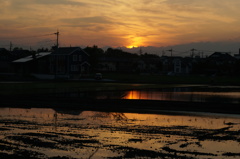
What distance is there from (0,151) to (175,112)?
14.5 meters

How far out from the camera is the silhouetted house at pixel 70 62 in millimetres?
94875

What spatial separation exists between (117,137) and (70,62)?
82.4 meters

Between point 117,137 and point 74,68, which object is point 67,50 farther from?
point 117,137

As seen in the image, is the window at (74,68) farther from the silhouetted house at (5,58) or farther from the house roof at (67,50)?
the silhouetted house at (5,58)

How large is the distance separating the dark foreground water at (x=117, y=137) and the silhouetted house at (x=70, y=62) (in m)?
75.2

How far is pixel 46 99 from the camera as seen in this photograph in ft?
101

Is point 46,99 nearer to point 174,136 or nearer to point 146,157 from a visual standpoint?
point 174,136

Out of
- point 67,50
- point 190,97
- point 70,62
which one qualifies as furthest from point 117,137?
point 67,50

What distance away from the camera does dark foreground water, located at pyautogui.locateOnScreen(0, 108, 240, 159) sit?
11.5 meters

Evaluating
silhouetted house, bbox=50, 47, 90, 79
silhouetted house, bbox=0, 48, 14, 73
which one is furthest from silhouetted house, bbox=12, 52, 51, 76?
silhouetted house, bbox=0, 48, 14, 73

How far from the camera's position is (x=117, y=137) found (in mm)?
14023

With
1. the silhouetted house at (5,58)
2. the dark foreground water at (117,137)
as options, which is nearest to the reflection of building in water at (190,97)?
the dark foreground water at (117,137)

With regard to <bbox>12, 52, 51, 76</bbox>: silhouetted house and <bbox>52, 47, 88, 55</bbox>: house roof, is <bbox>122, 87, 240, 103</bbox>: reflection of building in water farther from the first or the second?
<bbox>12, 52, 51, 76</bbox>: silhouetted house

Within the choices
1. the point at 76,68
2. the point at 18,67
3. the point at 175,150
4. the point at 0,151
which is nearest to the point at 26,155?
the point at 0,151
